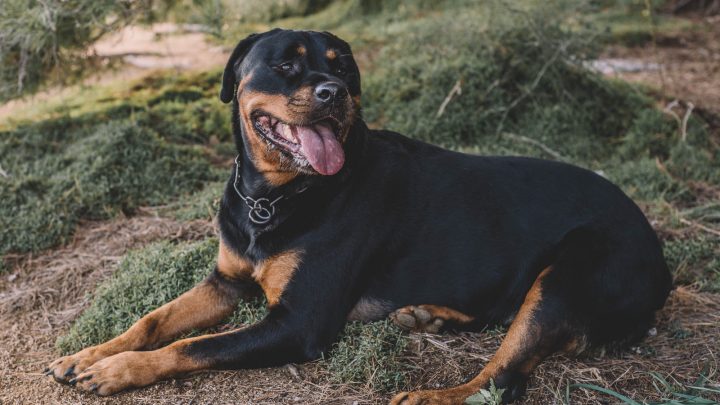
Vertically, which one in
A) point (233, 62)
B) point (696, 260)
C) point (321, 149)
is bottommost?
point (696, 260)

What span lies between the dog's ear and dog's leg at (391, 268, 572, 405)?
1908 millimetres

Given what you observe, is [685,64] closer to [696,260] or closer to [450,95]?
[450,95]

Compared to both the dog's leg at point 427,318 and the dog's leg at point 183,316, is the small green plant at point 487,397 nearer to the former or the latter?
the dog's leg at point 427,318

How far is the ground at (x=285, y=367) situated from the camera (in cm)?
324

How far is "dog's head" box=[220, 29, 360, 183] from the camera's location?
3.29m

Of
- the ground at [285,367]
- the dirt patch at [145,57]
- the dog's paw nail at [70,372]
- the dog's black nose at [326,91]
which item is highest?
the dog's black nose at [326,91]

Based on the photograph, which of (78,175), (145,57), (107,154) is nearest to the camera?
(78,175)

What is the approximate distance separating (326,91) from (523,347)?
1.58 meters

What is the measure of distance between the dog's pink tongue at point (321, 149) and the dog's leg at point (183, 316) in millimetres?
678

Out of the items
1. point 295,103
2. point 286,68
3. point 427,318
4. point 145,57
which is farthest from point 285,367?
point 145,57

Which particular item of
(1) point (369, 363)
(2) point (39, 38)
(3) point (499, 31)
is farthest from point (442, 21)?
(1) point (369, 363)

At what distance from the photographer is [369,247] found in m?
3.51

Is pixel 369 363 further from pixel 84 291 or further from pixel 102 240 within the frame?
pixel 102 240

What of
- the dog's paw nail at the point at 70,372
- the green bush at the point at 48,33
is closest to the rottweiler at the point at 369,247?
the dog's paw nail at the point at 70,372
